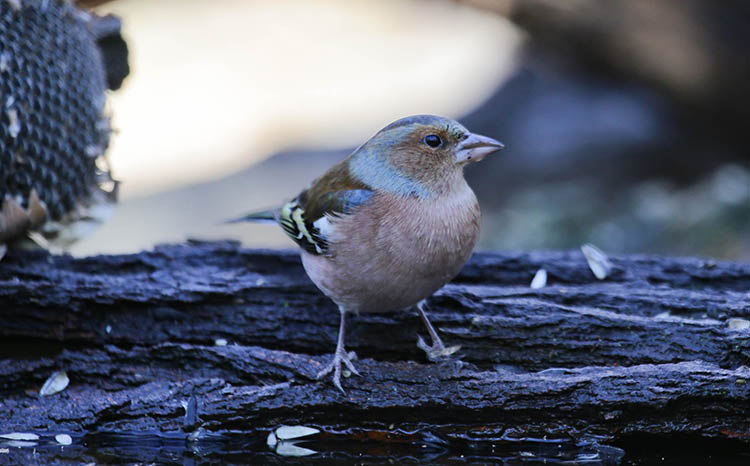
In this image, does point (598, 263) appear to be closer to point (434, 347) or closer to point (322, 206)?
point (434, 347)

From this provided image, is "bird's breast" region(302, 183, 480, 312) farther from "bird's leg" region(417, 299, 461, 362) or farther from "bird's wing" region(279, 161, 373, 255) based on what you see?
"bird's leg" region(417, 299, 461, 362)

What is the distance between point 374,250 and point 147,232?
215 inches

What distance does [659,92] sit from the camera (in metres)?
7.45

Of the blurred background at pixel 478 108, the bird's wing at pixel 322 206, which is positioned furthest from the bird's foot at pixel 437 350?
the blurred background at pixel 478 108

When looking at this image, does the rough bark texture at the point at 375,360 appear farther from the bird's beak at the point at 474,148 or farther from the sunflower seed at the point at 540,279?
the bird's beak at the point at 474,148

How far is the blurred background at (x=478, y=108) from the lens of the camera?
6.94 meters

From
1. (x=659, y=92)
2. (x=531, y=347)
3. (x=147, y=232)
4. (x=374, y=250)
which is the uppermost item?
(x=659, y=92)

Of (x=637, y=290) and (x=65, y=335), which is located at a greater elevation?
(x=637, y=290)

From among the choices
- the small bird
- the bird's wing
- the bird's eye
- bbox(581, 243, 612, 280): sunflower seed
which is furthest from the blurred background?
bbox(581, 243, 612, 280): sunflower seed

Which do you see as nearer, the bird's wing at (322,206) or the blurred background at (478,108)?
the bird's wing at (322,206)

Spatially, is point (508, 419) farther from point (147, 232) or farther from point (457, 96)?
point (457, 96)

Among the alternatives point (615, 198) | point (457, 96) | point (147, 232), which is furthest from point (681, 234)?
point (147, 232)

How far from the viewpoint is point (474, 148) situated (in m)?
3.49

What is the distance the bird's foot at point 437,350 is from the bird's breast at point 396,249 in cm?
20
